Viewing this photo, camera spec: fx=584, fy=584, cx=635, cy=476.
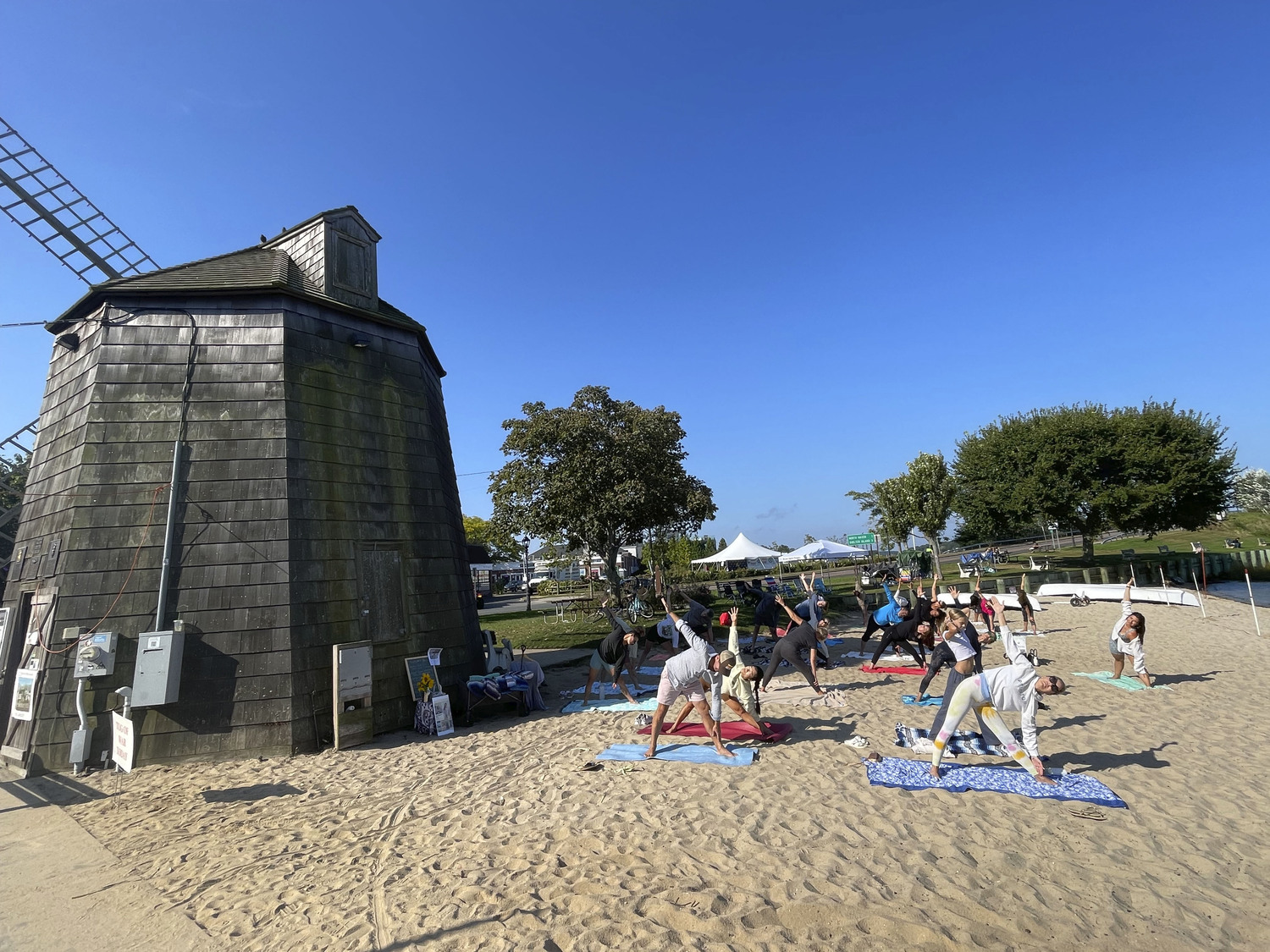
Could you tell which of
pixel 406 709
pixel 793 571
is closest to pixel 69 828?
pixel 406 709

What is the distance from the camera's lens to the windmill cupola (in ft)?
38.3

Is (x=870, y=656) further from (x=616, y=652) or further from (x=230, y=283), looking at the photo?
(x=230, y=283)

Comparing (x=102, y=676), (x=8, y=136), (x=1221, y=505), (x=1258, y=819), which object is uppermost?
(x=8, y=136)

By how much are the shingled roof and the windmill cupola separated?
21 centimetres

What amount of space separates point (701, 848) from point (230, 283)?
37.9 ft

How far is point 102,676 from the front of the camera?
28.8 ft

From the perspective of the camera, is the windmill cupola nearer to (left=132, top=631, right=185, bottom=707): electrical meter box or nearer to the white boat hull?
(left=132, top=631, right=185, bottom=707): electrical meter box

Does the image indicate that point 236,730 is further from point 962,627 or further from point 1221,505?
point 1221,505

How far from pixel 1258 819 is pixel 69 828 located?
12.6 meters

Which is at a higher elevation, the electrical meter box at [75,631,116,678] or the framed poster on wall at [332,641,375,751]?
the electrical meter box at [75,631,116,678]

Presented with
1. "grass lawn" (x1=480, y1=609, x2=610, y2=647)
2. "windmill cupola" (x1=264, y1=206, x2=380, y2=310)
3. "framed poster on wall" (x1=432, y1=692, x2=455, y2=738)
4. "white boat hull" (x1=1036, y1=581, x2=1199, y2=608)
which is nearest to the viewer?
"framed poster on wall" (x1=432, y1=692, x2=455, y2=738)

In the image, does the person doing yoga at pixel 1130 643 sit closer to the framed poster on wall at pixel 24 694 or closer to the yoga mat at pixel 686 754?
the yoga mat at pixel 686 754

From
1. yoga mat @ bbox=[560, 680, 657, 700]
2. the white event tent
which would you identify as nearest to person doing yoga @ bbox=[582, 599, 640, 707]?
yoga mat @ bbox=[560, 680, 657, 700]

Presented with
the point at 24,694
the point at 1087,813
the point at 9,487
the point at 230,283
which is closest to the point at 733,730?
the point at 1087,813
